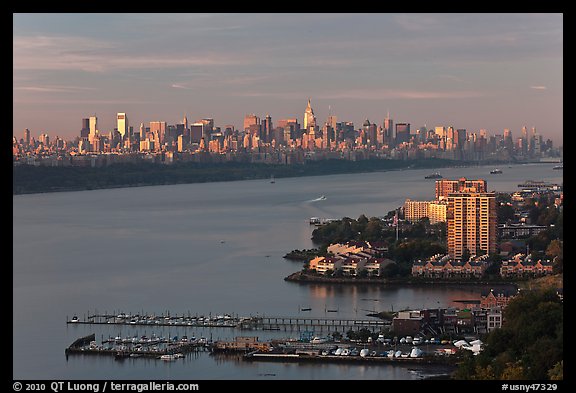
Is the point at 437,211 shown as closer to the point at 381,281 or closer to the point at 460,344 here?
the point at 381,281

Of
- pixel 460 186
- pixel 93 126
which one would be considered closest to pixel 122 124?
pixel 93 126

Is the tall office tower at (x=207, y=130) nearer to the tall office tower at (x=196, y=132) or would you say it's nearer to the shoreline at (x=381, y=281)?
the tall office tower at (x=196, y=132)

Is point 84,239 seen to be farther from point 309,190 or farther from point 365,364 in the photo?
point 309,190

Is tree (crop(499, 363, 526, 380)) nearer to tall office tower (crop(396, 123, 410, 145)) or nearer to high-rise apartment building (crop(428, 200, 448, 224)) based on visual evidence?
high-rise apartment building (crop(428, 200, 448, 224))

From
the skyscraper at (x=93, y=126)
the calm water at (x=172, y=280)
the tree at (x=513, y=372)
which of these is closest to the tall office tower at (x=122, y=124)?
the skyscraper at (x=93, y=126)

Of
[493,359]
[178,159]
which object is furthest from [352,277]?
[178,159]

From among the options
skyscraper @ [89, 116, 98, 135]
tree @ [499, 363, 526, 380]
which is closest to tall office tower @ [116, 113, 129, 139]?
skyscraper @ [89, 116, 98, 135]
